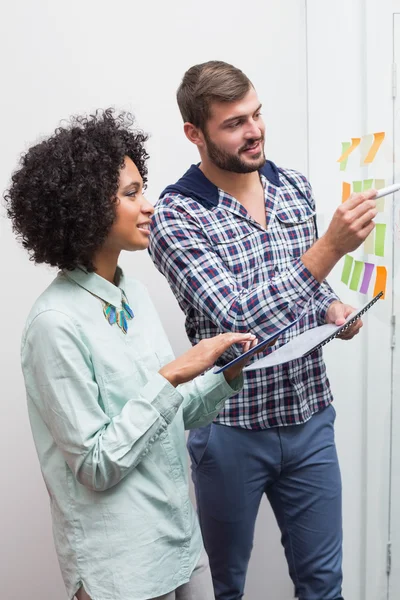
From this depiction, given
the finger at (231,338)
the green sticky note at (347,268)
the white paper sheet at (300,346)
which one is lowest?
the white paper sheet at (300,346)

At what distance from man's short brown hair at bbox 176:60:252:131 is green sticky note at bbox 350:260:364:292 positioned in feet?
2.20

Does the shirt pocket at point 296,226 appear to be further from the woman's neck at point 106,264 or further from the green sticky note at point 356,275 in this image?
the woman's neck at point 106,264

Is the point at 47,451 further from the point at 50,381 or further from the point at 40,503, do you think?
the point at 40,503

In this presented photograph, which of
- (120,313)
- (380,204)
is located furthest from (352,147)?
(120,313)

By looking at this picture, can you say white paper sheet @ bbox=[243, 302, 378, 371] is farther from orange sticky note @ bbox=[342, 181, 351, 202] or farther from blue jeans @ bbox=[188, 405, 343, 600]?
orange sticky note @ bbox=[342, 181, 351, 202]

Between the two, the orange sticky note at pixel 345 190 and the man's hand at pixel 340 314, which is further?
the orange sticky note at pixel 345 190

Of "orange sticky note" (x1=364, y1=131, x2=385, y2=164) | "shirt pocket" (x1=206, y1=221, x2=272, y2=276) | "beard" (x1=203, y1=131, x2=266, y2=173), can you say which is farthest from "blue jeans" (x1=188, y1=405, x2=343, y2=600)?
"orange sticky note" (x1=364, y1=131, x2=385, y2=164)

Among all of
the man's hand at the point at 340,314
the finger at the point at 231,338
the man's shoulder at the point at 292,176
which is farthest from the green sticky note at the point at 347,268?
the finger at the point at 231,338

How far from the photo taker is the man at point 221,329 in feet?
5.69

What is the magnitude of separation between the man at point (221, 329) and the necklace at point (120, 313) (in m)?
0.29

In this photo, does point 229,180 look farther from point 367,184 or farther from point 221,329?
point 367,184

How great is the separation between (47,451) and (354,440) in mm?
1329

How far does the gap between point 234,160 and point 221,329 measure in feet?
1.32

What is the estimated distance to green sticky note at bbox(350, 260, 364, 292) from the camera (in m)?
2.21
